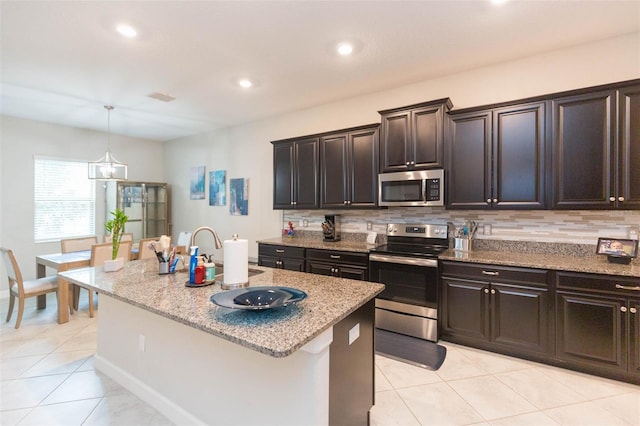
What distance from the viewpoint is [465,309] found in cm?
277

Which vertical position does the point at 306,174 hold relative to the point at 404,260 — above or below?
above

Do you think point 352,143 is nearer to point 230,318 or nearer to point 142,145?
point 230,318

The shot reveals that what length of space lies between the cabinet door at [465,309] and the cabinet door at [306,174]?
1.92m

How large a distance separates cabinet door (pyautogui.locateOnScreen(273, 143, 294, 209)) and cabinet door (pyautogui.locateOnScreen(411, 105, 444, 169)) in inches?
68.5

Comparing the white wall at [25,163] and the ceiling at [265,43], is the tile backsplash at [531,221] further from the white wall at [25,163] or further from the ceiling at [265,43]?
the white wall at [25,163]

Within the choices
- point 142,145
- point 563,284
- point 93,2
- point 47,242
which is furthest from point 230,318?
point 142,145

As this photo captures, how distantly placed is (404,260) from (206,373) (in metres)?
2.05

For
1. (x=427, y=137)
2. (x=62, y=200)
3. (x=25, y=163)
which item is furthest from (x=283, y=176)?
(x=25, y=163)

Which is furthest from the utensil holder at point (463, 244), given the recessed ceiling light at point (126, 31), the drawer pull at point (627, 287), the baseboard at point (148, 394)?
the recessed ceiling light at point (126, 31)

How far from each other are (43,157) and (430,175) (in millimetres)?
6052

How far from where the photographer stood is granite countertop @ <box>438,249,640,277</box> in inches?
88.4

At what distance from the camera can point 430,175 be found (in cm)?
307

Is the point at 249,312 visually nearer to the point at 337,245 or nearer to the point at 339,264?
the point at 339,264

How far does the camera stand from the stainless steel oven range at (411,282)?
2883 millimetres
